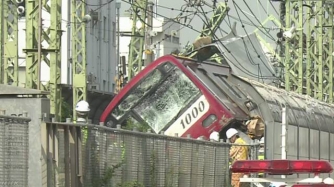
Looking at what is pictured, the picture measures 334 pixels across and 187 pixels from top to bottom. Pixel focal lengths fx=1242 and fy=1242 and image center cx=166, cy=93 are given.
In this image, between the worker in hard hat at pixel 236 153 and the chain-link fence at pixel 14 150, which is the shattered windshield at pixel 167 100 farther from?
the chain-link fence at pixel 14 150

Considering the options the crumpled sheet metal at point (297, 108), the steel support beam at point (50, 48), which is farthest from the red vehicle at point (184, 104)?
the steel support beam at point (50, 48)

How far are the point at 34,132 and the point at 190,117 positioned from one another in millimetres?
11538

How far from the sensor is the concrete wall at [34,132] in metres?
12.5

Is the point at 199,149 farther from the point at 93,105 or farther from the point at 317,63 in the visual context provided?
the point at 317,63

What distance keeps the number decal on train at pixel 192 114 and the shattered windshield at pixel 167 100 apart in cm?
18

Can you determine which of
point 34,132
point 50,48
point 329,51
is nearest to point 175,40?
point 329,51

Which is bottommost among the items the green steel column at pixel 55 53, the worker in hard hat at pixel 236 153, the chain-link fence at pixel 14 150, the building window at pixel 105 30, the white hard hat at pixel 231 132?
the chain-link fence at pixel 14 150

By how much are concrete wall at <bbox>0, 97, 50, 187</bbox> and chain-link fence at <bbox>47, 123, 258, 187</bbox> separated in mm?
247

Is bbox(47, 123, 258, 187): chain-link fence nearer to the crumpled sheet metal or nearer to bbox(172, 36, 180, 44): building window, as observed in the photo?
the crumpled sheet metal

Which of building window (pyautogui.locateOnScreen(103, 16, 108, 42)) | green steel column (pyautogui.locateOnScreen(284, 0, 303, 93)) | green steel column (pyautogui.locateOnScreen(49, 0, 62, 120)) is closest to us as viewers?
green steel column (pyautogui.locateOnScreen(49, 0, 62, 120))

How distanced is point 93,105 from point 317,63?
19.0 meters

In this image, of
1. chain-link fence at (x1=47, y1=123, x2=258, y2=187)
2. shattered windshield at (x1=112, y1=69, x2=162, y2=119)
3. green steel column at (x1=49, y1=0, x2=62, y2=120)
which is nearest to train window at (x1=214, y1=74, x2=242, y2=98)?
shattered windshield at (x1=112, y1=69, x2=162, y2=119)

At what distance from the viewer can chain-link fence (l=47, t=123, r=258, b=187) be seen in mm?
13453

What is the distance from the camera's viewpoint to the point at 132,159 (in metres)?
16.0
